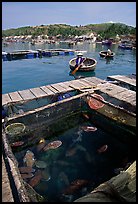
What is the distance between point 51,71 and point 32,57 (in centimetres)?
1405

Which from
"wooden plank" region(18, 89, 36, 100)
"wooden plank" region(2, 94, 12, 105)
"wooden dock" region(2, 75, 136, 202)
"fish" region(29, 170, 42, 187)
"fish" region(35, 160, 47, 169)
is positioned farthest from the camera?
Result: "wooden plank" region(18, 89, 36, 100)

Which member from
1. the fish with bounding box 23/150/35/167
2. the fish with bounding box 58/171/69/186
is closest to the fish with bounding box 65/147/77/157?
the fish with bounding box 58/171/69/186

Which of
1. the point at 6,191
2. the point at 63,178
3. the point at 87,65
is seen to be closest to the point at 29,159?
the point at 63,178

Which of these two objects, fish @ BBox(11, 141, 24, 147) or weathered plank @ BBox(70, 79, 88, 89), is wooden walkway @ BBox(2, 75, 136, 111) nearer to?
weathered plank @ BBox(70, 79, 88, 89)

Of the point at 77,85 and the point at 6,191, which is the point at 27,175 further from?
the point at 77,85

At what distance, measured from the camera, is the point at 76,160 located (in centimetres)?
877

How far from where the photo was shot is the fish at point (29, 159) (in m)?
8.44

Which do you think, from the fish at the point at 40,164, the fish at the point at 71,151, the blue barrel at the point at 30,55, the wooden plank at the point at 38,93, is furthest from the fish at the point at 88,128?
the blue barrel at the point at 30,55

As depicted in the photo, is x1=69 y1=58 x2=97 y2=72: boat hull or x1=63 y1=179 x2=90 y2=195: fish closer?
x1=63 y1=179 x2=90 y2=195: fish

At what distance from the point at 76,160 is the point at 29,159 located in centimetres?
219

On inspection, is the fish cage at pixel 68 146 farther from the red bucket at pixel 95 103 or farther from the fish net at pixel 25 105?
the fish net at pixel 25 105

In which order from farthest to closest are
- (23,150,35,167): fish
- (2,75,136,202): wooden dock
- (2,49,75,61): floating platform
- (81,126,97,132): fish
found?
(2,49,75,61): floating platform, (2,75,136,202): wooden dock, (81,126,97,132): fish, (23,150,35,167): fish

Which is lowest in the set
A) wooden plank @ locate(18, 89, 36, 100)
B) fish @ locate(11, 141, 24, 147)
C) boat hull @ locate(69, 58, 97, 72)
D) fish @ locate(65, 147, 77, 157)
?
fish @ locate(65, 147, 77, 157)

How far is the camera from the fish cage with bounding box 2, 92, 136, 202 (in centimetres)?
726
